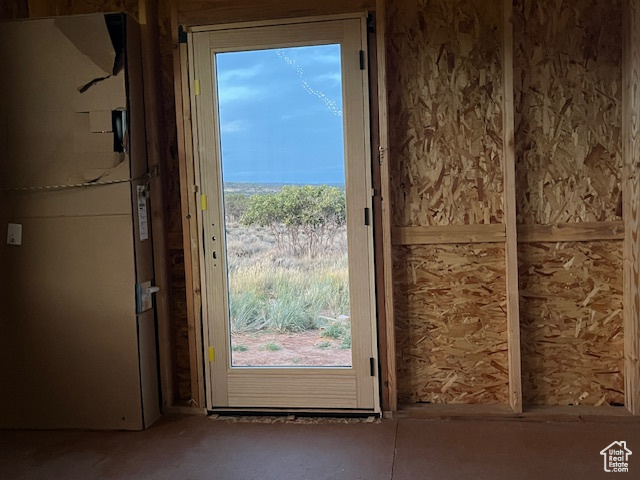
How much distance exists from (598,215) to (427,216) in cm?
94

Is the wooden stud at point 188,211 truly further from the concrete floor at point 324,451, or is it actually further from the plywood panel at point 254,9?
the concrete floor at point 324,451

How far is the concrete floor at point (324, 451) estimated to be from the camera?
8.89 feet

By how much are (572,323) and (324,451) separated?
1586 mm

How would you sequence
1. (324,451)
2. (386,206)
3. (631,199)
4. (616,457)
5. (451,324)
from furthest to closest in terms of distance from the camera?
(451,324) → (386,206) → (631,199) → (324,451) → (616,457)

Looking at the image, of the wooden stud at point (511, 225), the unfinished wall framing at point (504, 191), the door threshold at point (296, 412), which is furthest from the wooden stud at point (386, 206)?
the wooden stud at point (511, 225)

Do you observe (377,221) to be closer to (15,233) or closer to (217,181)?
(217,181)

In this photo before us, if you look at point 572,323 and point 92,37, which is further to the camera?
point 572,323

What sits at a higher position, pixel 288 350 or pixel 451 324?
pixel 451 324

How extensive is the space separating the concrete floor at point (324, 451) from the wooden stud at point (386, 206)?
0.95 ft

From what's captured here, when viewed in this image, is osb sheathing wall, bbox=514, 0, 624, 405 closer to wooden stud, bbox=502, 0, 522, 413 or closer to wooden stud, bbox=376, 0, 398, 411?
wooden stud, bbox=502, 0, 522, 413

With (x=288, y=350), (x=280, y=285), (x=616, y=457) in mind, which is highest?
(x=280, y=285)

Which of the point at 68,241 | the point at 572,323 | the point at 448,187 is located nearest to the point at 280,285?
the point at 448,187

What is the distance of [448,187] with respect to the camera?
130 inches

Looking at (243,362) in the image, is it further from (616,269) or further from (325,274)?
(616,269)
